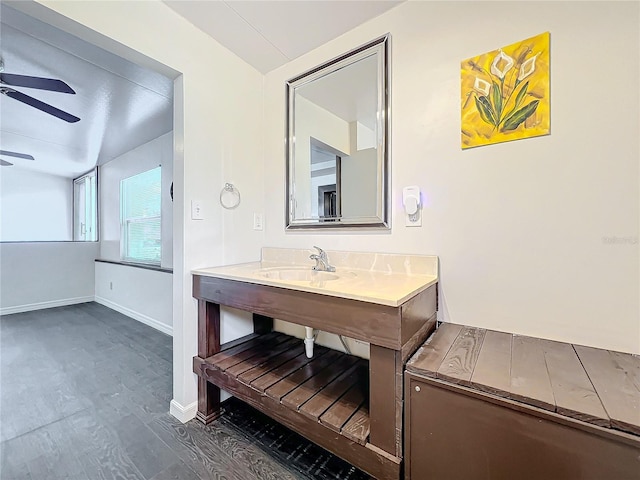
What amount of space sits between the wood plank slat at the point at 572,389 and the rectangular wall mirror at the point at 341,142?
88 centimetres

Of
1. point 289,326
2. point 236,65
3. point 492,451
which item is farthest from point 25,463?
point 236,65

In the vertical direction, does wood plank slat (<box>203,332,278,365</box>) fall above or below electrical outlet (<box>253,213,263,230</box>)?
below

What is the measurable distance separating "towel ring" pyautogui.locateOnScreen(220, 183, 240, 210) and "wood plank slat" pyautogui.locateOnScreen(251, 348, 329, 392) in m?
1.04

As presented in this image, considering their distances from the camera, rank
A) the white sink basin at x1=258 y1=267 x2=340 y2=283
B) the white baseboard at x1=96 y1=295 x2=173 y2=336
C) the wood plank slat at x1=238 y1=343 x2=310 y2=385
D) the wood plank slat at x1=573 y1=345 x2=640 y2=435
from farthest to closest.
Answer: the white baseboard at x1=96 y1=295 x2=173 y2=336 < the white sink basin at x1=258 y1=267 x2=340 y2=283 < the wood plank slat at x1=238 y1=343 x2=310 y2=385 < the wood plank slat at x1=573 y1=345 x2=640 y2=435

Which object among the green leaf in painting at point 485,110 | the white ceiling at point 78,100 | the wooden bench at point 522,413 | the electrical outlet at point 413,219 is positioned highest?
the white ceiling at point 78,100

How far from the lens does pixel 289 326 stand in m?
1.87

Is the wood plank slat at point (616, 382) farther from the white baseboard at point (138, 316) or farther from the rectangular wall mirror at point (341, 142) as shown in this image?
the white baseboard at point (138, 316)

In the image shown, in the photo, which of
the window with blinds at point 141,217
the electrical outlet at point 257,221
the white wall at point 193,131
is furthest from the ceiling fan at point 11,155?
the electrical outlet at point 257,221

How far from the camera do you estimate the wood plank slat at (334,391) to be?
3.56ft

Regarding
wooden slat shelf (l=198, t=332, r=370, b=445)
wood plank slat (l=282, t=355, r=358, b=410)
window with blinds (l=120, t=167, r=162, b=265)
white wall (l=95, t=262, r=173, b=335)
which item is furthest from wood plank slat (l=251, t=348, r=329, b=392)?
window with blinds (l=120, t=167, r=162, b=265)

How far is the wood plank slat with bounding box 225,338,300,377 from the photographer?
1396 mm

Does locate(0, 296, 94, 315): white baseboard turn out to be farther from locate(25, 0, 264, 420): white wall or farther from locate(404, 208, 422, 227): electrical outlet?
locate(404, 208, 422, 227): electrical outlet

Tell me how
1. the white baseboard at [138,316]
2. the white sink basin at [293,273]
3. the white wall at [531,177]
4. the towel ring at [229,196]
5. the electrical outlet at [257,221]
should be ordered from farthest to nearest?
1. the white baseboard at [138,316]
2. the electrical outlet at [257,221]
3. the towel ring at [229,196]
4. the white sink basin at [293,273]
5. the white wall at [531,177]

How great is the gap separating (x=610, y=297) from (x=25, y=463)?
258 centimetres
